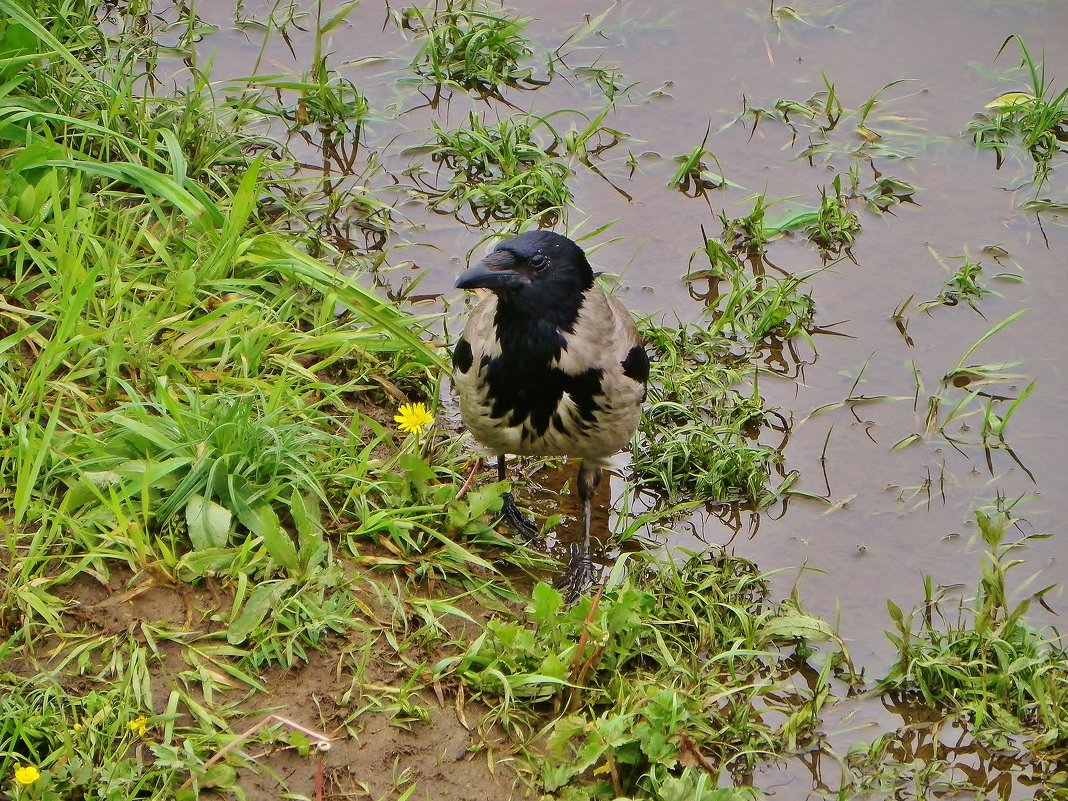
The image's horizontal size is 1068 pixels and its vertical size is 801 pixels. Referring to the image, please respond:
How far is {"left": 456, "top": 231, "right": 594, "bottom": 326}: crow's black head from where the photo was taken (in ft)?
13.3

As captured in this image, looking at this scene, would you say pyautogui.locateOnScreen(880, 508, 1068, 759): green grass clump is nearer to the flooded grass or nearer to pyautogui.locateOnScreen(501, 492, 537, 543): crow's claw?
the flooded grass

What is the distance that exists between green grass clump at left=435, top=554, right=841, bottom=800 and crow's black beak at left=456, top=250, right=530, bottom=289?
37.3 inches

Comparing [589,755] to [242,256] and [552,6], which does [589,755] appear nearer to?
[242,256]

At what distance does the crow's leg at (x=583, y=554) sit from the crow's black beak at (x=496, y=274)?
771 millimetres

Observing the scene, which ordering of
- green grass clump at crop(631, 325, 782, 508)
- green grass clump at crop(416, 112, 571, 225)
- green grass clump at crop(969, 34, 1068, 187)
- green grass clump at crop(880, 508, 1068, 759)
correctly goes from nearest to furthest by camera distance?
green grass clump at crop(880, 508, 1068, 759), green grass clump at crop(631, 325, 782, 508), green grass clump at crop(416, 112, 571, 225), green grass clump at crop(969, 34, 1068, 187)

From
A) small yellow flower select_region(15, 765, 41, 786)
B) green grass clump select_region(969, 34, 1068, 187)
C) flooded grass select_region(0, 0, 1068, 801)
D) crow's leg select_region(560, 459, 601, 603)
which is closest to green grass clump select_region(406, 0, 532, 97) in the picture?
flooded grass select_region(0, 0, 1068, 801)

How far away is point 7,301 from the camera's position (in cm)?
462

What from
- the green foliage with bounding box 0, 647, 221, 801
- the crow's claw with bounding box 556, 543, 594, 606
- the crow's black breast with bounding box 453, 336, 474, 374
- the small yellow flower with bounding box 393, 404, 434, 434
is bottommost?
the green foliage with bounding box 0, 647, 221, 801

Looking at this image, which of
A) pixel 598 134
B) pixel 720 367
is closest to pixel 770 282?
pixel 720 367

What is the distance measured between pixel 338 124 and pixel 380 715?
3.23 metres

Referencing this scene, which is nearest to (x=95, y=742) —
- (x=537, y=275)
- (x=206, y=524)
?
(x=206, y=524)

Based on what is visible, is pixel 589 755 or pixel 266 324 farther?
pixel 266 324

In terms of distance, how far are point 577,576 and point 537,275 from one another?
1073mm

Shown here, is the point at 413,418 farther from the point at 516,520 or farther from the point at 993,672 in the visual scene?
the point at 993,672
